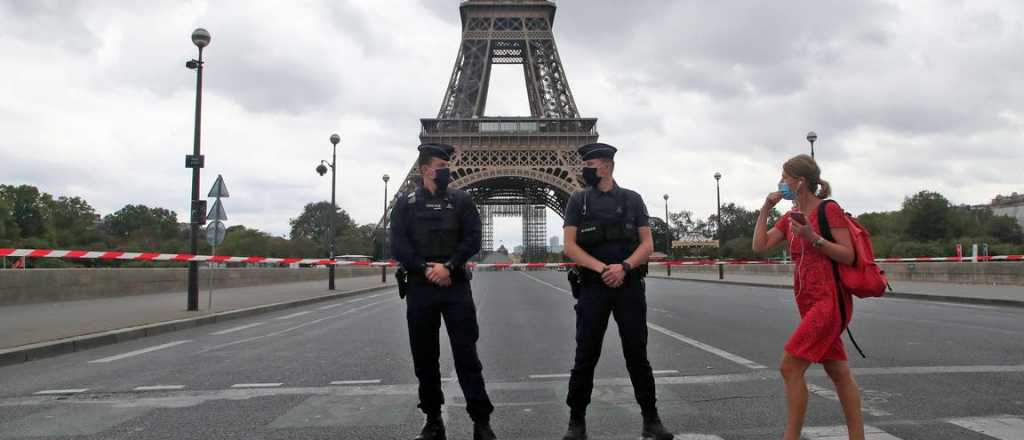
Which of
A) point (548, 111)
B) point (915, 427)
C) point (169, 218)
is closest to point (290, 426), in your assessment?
point (915, 427)

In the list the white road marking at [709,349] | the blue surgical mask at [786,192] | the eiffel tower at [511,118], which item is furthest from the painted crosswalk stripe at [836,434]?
the eiffel tower at [511,118]

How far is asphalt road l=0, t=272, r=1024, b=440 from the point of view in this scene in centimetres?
447

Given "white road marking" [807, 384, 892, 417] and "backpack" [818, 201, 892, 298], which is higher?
"backpack" [818, 201, 892, 298]

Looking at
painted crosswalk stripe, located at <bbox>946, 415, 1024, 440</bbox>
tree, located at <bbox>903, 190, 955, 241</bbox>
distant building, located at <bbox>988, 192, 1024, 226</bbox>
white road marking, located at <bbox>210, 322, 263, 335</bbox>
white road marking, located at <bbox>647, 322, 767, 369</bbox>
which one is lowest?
white road marking, located at <bbox>210, 322, 263, 335</bbox>

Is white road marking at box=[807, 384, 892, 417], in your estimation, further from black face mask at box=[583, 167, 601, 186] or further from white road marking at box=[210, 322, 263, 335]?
white road marking at box=[210, 322, 263, 335]

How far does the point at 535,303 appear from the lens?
1733 centimetres

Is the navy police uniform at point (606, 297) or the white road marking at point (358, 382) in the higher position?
the navy police uniform at point (606, 297)

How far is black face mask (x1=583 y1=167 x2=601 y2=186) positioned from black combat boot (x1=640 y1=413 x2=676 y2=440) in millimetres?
1392

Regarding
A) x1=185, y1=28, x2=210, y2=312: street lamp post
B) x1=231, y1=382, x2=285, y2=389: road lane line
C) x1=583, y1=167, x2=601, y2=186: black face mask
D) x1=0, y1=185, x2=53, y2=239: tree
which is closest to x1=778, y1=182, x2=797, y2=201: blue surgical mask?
x1=583, y1=167, x2=601, y2=186: black face mask

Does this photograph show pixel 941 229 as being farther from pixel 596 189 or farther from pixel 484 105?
pixel 596 189

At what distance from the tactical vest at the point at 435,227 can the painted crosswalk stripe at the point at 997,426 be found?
10.6 ft

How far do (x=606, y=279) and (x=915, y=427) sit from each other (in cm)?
211

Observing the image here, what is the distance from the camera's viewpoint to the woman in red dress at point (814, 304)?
3.42 meters

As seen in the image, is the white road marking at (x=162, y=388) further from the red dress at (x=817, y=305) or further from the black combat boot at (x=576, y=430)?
the red dress at (x=817, y=305)
